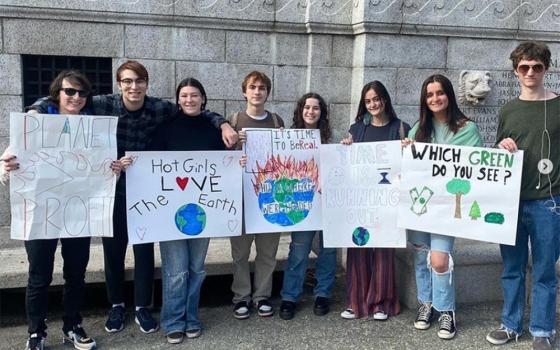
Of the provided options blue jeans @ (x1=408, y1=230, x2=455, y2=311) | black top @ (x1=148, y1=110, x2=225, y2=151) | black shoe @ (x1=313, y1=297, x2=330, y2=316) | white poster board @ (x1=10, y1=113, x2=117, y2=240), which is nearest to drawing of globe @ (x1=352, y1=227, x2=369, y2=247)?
blue jeans @ (x1=408, y1=230, x2=455, y2=311)

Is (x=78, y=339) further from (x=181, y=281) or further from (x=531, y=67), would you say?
(x=531, y=67)

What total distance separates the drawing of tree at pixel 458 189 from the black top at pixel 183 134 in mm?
1963

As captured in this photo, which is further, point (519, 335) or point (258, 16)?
point (258, 16)

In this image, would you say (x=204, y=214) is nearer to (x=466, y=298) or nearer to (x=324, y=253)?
(x=324, y=253)

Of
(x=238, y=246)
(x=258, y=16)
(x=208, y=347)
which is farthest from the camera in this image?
(x=258, y=16)

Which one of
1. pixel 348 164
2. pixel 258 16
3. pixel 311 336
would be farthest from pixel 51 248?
pixel 258 16

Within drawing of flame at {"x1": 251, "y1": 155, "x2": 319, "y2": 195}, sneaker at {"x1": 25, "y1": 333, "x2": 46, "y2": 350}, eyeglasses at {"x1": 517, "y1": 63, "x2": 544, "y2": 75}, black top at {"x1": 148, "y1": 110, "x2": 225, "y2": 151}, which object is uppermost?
eyeglasses at {"x1": 517, "y1": 63, "x2": 544, "y2": 75}

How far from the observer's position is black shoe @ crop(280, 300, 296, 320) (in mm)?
4645

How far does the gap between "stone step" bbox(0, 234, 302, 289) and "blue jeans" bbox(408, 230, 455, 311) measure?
4.11 ft

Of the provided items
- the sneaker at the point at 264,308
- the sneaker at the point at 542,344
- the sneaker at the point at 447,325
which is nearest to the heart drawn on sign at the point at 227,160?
the sneaker at the point at 264,308

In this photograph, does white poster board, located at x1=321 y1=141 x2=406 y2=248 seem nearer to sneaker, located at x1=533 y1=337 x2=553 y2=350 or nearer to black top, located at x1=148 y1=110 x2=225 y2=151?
black top, located at x1=148 y1=110 x2=225 y2=151

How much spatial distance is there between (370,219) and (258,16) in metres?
2.89

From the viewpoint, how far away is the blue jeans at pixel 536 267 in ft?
12.9

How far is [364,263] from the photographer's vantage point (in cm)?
469
